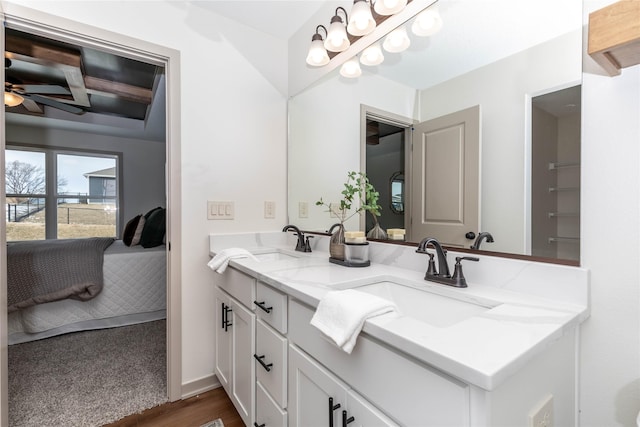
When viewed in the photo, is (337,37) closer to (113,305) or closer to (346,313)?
(346,313)

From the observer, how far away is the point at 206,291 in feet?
6.16

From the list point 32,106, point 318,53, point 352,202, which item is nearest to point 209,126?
point 318,53

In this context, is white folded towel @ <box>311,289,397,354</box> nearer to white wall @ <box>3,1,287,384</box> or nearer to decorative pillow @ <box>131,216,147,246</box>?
white wall @ <box>3,1,287,384</box>

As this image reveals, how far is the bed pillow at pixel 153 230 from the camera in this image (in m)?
3.42

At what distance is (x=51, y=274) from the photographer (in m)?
2.62

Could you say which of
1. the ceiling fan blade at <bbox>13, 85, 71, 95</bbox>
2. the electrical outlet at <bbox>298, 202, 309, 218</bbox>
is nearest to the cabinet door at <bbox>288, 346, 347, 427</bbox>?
the electrical outlet at <bbox>298, 202, 309, 218</bbox>

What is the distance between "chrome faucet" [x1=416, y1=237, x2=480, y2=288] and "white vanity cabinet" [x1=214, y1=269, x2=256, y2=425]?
746 millimetres

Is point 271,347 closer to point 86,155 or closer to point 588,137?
point 588,137

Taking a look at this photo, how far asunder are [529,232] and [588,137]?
31 cm

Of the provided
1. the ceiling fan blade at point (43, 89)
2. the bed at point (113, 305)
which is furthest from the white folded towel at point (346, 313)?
the ceiling fan blade at point (43, 89)

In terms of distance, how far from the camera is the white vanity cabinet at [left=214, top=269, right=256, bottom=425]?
1.37 m

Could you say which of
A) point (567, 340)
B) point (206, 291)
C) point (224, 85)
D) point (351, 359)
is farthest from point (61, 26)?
point (567, 340)

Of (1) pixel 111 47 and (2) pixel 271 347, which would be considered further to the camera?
(1) pixel 111 47

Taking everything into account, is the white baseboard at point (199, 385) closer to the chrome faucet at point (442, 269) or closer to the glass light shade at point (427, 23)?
the chrome faucet at point (442, 269)
